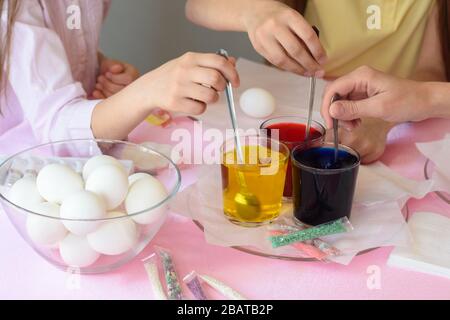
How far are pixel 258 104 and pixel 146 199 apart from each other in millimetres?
420

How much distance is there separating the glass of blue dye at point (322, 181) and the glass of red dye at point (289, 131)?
40 mm

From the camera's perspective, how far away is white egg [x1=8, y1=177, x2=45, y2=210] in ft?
2.07

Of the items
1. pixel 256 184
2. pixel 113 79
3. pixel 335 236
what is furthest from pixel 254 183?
pixel 113 79

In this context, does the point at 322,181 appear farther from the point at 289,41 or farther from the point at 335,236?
the point at 289,41

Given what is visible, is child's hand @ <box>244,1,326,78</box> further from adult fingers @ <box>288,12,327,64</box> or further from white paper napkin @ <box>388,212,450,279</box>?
white paper napkin @ <box>388,212,450,279</box>

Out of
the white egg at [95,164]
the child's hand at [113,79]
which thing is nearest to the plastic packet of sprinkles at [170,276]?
the white egg at [95,164]

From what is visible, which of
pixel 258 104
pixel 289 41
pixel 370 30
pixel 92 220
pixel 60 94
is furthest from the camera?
pixel 370 30

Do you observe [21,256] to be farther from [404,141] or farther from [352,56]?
[352,56]

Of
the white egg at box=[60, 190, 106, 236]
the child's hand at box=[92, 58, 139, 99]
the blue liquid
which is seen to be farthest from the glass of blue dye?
the child's hand at box=[92, 58, 139, 99]

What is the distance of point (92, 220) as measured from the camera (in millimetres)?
582

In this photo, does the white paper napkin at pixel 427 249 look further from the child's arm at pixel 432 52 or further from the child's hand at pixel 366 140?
the child's arm at pixel 432 52

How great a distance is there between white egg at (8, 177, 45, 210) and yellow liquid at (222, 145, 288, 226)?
0.74 feet

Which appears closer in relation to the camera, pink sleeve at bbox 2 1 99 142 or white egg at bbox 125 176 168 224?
white egg at bbox 125 176 168 224

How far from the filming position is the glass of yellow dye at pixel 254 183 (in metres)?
0.71
